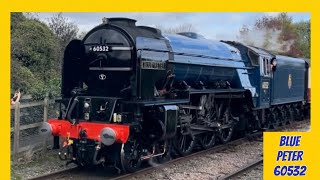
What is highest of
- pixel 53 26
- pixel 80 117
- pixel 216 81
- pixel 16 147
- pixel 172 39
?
pixel 53 26

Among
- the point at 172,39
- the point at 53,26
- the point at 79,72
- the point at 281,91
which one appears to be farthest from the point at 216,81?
the point at 53,26

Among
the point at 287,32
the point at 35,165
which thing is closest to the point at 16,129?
the point at 35,165

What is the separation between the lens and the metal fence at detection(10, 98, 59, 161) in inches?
380

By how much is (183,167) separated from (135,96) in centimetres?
222

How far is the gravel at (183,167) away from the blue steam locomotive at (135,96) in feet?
1.43

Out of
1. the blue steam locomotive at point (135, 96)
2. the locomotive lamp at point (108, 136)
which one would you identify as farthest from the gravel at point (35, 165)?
the locomotive lamp at point (108, 136)

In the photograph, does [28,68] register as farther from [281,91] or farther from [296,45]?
[296,45]

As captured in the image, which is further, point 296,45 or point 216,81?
point 296,45

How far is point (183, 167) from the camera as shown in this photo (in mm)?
9734

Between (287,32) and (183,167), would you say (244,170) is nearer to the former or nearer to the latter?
(183,167)

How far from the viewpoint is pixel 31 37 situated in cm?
1586

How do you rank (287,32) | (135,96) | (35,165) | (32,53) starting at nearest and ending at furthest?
(135,96), (35,165), (32,53), (287,32)

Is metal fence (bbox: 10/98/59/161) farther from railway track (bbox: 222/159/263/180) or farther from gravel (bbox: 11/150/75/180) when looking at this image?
railway track (bbox: 222/159/263/180)

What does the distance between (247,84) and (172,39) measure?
4382mm
